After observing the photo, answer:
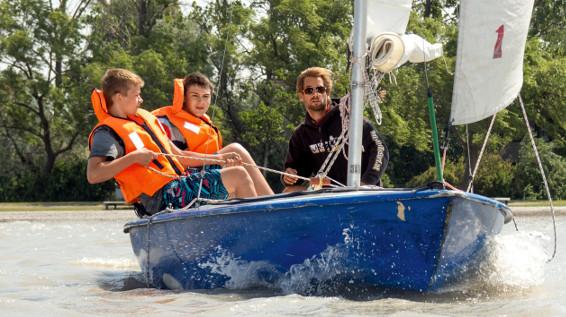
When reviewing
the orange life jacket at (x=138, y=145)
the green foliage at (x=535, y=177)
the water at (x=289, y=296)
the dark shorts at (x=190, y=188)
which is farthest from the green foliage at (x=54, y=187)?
the dark shorts at (x=190, y=188)

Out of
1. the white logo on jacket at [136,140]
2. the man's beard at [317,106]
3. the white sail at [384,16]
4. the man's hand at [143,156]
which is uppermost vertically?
the white sail at [384,16]

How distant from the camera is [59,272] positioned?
28.5 feet

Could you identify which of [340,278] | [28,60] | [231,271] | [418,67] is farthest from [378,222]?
[28,60]

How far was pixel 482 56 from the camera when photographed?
630 cm

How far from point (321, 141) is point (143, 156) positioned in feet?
4.83

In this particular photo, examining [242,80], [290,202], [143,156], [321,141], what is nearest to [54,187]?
[242,80]

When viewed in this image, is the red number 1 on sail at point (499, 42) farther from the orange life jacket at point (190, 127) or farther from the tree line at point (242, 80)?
the tree line at point (242, 80)

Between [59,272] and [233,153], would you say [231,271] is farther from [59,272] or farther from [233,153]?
[59,272]

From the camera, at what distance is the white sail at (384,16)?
692cm

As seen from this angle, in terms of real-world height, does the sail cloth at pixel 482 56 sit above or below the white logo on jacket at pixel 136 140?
above

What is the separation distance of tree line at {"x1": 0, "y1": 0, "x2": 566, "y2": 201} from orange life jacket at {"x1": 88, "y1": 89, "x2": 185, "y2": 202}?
19906 mm

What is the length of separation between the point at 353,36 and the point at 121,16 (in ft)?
99.4

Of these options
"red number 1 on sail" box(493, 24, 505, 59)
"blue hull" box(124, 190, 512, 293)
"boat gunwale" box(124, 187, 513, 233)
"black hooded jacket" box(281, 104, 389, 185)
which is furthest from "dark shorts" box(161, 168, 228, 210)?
"red number 1 on sail" box(493, 24, 505, 59)

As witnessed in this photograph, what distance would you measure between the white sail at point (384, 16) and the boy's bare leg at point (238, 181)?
53.8 inches
